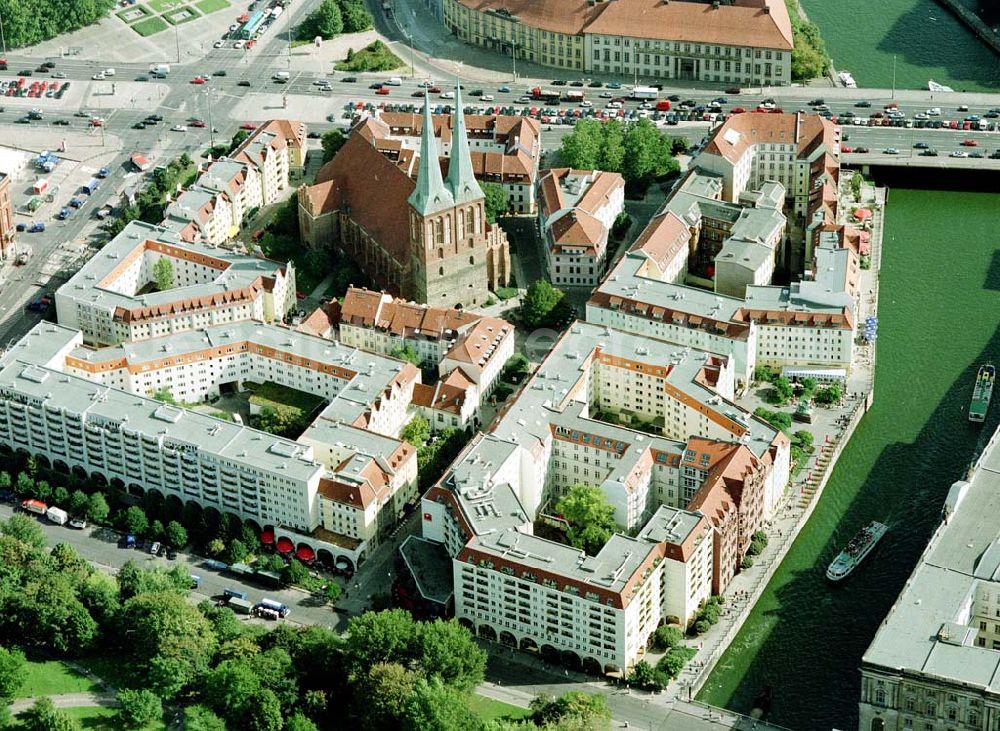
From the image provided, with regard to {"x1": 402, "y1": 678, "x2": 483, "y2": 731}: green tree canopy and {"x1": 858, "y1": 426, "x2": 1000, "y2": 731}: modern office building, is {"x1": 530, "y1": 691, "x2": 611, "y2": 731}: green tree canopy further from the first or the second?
{"x1": 858, "y1": 426, "x2": 1000, "y2": 731}: modern office building

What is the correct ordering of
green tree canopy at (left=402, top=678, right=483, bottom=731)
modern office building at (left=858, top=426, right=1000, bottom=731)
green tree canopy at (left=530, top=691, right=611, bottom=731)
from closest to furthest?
modern office building at (left=858, top=426, right=1000, bottom=731), green tree canopy at (left=402, top=678, right=483, bottom=731), green tree canopy at (left=530, top=691, right=611, bottom=731)

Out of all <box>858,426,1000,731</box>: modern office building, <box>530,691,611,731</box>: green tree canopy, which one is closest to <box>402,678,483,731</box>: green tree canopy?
<box>530,691,611,731</box>: green tree canopy

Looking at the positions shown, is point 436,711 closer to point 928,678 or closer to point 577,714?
point 577,714

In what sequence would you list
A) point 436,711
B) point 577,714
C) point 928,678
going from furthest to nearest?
point 577,714
point 436,711
point 928,678

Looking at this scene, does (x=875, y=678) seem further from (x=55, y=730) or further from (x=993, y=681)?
(x=55, y=730)

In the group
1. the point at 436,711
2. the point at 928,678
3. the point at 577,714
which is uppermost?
the point at 928,678

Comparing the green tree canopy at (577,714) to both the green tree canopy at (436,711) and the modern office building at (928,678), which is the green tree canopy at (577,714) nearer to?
the green tree canopy at (436,711)

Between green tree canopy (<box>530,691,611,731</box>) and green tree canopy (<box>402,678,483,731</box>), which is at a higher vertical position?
green tree canopy (<box>402,678,483,731</box>)

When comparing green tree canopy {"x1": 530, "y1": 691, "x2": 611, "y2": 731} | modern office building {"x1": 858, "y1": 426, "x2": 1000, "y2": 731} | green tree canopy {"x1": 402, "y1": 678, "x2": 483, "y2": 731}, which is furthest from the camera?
green tree canopy {"x1": 530, "y1": 691, "x2": 611, "y2": 731}

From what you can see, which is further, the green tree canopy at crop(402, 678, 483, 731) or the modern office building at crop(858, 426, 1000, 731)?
the green tree canopy at crop(402, 678, 483, 731)

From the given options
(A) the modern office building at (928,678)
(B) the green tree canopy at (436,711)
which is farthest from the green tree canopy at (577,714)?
(A) the modern office building at (928,678)

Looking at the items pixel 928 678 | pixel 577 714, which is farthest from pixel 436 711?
pixel 928 678

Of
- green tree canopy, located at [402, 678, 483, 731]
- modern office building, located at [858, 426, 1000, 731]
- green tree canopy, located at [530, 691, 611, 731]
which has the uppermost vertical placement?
modern office building, located at [858, 426, 1000, 731]

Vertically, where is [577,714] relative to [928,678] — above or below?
below
